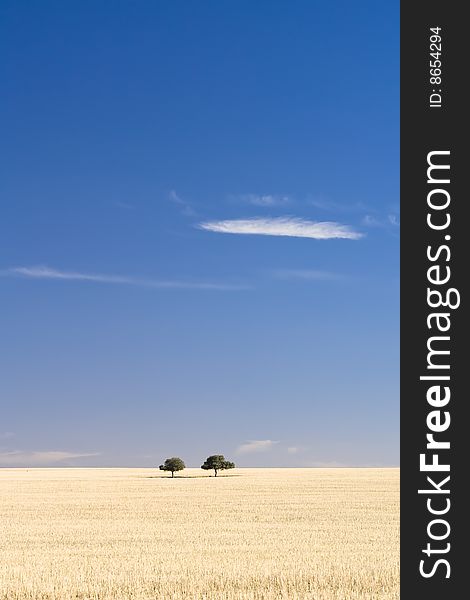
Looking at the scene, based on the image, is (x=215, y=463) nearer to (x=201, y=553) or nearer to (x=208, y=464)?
(x=208, y=464)

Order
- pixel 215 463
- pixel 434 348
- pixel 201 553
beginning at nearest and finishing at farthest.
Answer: pixel 434 348, pixel 201 553, pixel 215 463

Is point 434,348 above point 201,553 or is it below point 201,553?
above

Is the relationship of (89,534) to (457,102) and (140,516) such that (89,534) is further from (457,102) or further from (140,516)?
(457,102)

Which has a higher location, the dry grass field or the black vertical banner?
the black vertical banner

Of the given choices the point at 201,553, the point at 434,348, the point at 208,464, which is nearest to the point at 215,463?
the point at 208,464

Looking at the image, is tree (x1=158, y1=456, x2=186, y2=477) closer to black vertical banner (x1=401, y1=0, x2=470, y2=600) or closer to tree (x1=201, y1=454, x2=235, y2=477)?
tree (x1=201, y1=454, x2=235, y2=477)

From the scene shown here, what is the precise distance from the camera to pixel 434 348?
13.3 meters

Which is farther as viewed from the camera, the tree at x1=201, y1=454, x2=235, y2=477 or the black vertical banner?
the tree at x1=201, y1=454, x2=235, y2=477

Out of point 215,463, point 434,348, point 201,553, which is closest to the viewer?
point 434,348

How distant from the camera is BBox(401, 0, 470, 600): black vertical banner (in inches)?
523

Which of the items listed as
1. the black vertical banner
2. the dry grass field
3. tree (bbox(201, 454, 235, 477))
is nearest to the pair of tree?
tree (bbox(201, 454, 235, 477))

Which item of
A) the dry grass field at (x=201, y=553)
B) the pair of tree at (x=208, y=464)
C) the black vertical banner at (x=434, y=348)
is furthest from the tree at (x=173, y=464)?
the black vertical banner at (x=434, y=348)

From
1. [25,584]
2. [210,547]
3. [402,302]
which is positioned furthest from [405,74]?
[210,547]

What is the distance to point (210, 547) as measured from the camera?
2973 cm
